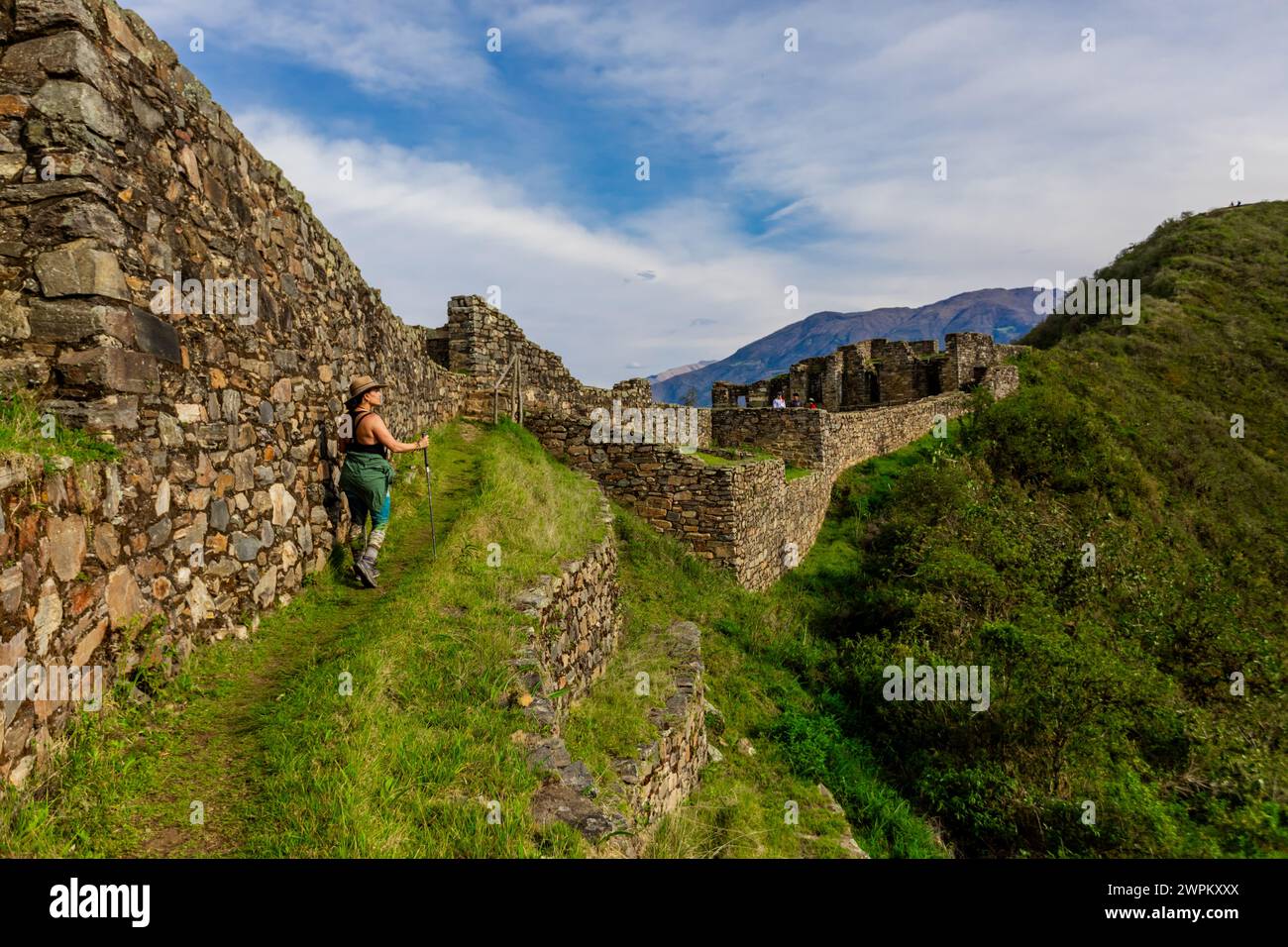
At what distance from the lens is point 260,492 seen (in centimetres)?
559

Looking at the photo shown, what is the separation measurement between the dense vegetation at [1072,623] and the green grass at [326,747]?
7242 millimetres

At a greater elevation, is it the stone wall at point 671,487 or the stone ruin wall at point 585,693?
the stone wall at point 671,487

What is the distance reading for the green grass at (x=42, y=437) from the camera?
3340 mm

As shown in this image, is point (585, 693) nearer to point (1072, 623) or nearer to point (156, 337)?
point (156, 337)

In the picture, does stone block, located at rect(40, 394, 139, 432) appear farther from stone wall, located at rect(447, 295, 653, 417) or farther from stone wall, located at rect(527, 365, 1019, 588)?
stone wall, located at rect(447, 295, 653, 417)

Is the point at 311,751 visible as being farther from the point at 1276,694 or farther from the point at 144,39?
the point at 1276,694

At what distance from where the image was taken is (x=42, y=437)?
11.8 ft

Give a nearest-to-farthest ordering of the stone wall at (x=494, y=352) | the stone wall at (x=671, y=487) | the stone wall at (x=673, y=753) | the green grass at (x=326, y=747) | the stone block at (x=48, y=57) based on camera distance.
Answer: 1. the green grass at (x=326, y=747)
2. the stone block at (x=48, y=57)
3. the stone wall at (x=673, y=753)
4. the stone wall at (x=671, y=487)
5. the stone wall at (x=494, y=352)

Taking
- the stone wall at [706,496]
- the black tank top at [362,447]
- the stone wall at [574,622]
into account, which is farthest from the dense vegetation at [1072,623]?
the black tank top at [362,447]

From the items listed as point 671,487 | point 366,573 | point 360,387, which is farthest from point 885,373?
point 366,573

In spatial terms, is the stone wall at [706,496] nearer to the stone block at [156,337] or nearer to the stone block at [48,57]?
the stone block at [156,337]

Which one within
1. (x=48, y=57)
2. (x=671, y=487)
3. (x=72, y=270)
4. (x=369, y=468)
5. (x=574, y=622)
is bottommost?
(x=574, y=622)

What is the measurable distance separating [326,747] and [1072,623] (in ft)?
46.7

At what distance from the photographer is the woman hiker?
6.68 meters
